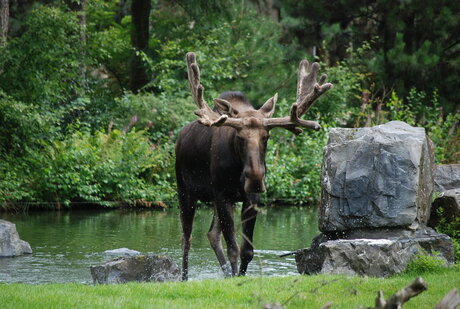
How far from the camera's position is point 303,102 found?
10562 millimetres

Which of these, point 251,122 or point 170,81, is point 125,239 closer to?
point 251,122

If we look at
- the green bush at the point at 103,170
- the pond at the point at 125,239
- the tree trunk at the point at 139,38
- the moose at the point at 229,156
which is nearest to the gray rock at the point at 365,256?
the pond at the point at 125,239

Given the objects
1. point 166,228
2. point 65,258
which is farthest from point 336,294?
point 166,228

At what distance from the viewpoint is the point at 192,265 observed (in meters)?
11.7

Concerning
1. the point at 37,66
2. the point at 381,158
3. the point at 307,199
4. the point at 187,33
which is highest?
the point at 187,33

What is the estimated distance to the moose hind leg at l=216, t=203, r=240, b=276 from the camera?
10.0m

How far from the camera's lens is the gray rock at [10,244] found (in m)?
12.1

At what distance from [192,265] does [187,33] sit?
18.0 metres

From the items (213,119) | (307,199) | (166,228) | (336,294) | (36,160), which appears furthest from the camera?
(307,199)

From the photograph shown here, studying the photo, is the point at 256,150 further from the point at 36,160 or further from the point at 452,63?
the point at 452,63

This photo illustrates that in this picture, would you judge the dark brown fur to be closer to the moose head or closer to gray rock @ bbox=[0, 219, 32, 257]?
the moose head

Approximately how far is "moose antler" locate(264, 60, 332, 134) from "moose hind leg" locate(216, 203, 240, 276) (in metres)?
1.22

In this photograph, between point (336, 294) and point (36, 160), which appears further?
point (36, 160)

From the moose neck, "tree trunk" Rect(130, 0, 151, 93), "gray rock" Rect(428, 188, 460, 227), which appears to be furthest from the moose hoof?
"tree trunk" Rect(130, 0, 151, 93)
